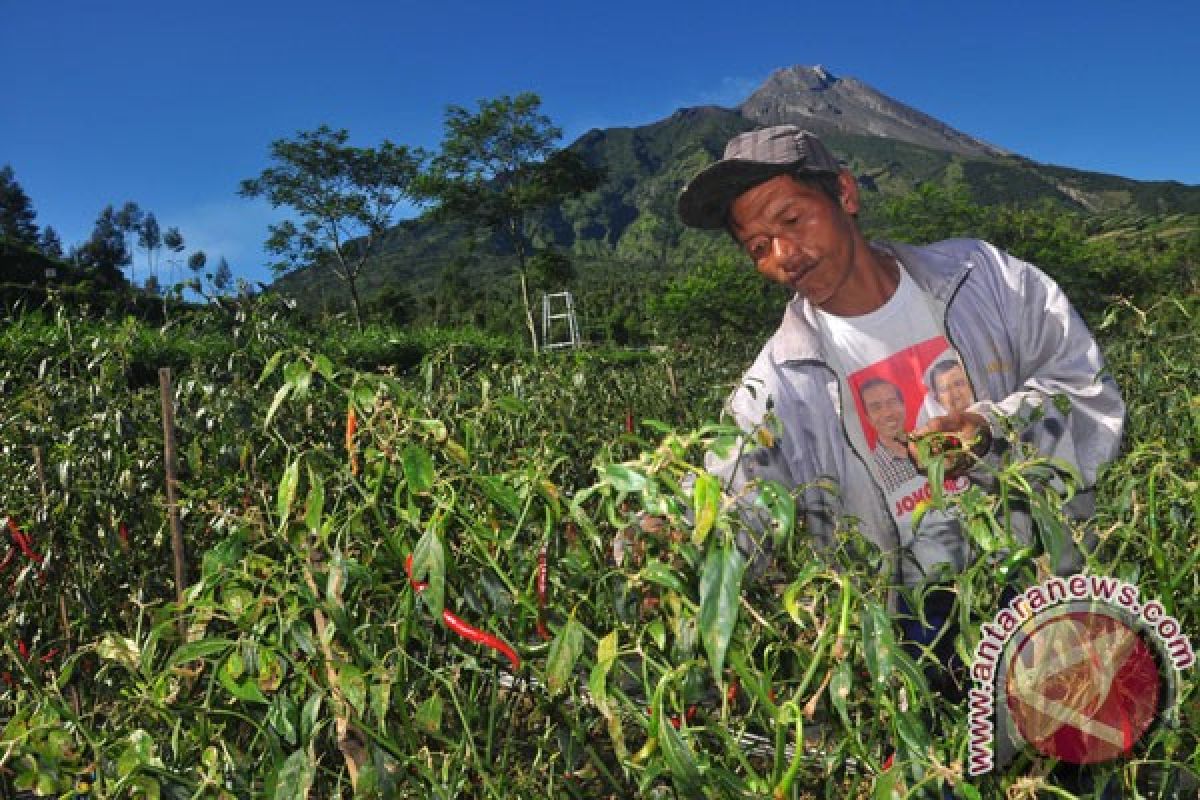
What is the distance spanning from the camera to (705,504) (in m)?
0.69

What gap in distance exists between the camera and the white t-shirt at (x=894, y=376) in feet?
5.64

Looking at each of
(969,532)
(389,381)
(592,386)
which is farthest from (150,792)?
(592,386)

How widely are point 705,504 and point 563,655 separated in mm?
187

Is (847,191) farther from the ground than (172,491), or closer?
farther from the ground

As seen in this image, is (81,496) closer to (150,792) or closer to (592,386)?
(150,792)

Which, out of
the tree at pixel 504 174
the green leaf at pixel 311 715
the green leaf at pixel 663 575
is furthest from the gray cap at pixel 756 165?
the tree at pixel 504 174

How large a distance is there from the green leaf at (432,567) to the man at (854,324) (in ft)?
2.96

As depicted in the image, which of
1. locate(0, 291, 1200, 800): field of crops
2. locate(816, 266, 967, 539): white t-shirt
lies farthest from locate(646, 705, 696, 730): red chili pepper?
locate(816, 266, 967, 539): white t-shirt

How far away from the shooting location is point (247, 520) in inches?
33.5

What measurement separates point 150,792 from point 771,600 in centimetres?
65

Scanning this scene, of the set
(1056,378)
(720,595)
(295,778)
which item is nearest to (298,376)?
(295,778)

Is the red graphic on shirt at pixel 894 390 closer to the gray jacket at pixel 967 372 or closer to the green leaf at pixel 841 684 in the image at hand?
the gray jacket at pixel 967 372

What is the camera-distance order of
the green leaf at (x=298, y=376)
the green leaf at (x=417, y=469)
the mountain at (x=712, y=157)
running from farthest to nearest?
the mountain at (x=712, y=157) < the green leaf at (x=298, y=376) < the green leaf at (x=417, y=469)

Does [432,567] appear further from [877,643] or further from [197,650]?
[877,643]
